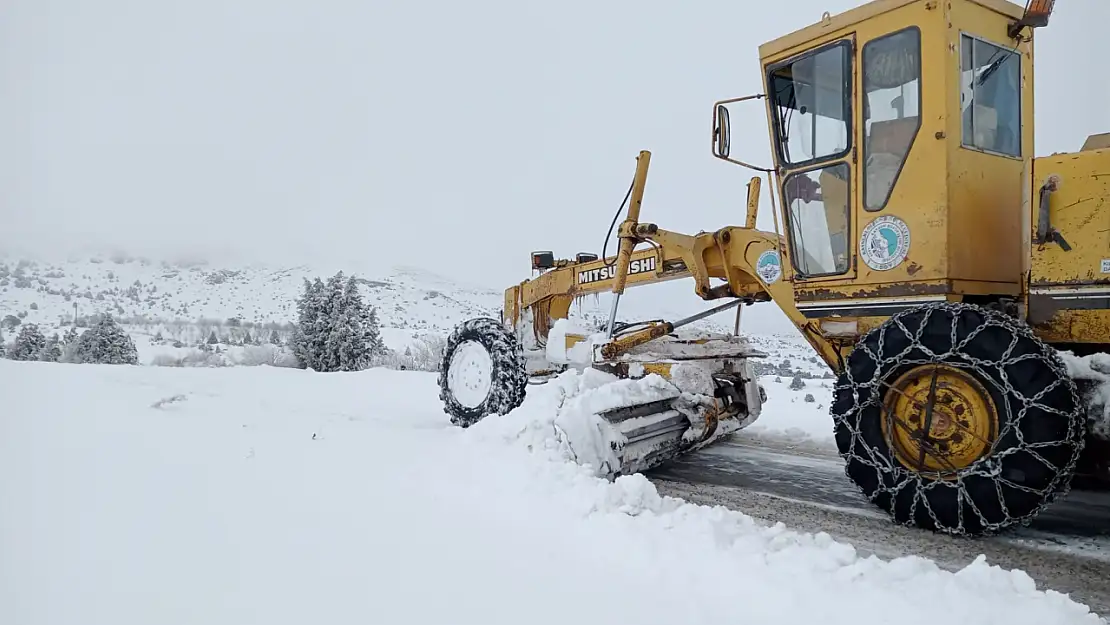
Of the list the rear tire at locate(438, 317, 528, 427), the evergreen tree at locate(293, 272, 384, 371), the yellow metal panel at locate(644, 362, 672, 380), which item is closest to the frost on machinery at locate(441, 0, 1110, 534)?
the yellow metal panel at locate(644, 362, 672, 380)

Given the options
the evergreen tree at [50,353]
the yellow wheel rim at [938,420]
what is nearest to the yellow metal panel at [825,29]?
the yellow wheel rim at [938,420]

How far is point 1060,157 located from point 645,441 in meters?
3.13

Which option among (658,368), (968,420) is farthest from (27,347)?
(968,420)

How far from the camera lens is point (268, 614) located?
212 cm

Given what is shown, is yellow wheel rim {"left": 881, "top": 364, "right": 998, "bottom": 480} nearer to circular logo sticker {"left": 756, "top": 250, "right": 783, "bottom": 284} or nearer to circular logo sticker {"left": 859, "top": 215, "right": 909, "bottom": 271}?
circular logo sticker {"left": 859, "top": 215, "right": 909, "bottom": 271}

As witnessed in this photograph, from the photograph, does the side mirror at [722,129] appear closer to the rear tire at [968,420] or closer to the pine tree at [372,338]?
the rear tire at [968,420]

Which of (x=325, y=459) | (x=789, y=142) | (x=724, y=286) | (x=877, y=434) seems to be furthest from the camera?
(x=724, y=286)

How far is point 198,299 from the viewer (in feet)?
162

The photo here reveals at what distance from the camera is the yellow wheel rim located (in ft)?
11.4

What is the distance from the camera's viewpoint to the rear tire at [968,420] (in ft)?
10.5

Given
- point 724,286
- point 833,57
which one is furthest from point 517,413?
point 833,57

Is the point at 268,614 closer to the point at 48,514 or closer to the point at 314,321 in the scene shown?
the point at 48,514

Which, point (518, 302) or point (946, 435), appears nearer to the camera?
point (946, 435)

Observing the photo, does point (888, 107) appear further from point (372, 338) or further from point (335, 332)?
point (372, 338)
